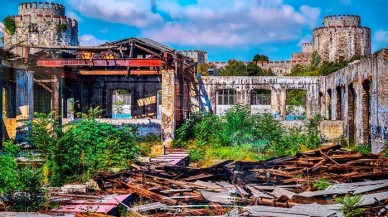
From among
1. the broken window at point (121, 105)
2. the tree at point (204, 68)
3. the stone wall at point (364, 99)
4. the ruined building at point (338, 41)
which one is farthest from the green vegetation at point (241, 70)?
the stone wall at point (364, 99)

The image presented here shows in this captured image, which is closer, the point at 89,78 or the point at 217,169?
the point at 217,169

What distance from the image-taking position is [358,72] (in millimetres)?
16625

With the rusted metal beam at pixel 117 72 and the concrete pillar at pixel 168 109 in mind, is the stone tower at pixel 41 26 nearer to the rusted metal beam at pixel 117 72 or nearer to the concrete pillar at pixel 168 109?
the rusted metal beam at pixel 117 72

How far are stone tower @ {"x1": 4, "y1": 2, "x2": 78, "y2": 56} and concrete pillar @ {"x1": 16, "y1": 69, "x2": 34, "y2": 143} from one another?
108ft

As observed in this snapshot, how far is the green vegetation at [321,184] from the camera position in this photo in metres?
9.59

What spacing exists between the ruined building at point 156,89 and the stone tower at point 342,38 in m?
26.6

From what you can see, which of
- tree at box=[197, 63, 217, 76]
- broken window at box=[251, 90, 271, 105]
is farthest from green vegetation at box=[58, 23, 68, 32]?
broken window at box=[251, 90, 271, 105]

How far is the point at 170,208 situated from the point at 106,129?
4.03m

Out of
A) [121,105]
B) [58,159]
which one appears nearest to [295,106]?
[121,105]

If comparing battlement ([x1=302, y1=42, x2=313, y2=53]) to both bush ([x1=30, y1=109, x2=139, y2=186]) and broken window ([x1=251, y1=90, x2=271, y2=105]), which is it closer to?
broken window ([x1=251, y1=90, x2=271, y2=105])

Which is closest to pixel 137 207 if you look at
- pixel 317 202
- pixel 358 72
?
pixel 317 202

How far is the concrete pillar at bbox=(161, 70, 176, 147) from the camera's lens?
17.1 meters

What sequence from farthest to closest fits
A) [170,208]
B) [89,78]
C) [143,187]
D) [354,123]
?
[89,78] < [354,123] < [143,187] < [170,208]

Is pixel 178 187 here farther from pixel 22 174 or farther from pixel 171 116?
pixel 171 116
